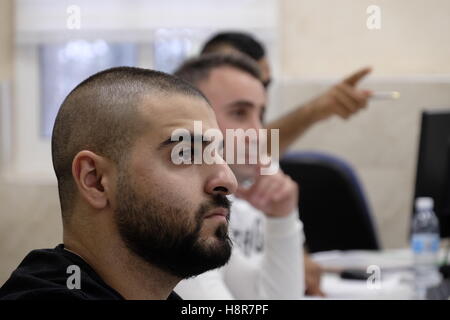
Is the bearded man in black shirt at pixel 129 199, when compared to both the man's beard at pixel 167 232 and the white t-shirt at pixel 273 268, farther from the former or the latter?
the white t-shirt at pixel 273 268

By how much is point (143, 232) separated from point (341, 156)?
209 centimetres

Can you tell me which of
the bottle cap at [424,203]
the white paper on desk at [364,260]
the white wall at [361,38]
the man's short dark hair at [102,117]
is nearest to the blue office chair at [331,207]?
the white paper on desk at [364,260]

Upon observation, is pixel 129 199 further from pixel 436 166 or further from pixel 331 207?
pixel 331 207

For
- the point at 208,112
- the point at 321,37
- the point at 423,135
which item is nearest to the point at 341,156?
the point at 321,37

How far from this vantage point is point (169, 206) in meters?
0.69

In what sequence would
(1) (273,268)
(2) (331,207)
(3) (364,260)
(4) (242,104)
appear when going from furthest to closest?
(2) (331,207), (3) (364,260), (1) (273,268), (4) (242,104)

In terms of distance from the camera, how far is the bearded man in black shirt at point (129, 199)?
0.69 meters

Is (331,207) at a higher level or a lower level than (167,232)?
lower

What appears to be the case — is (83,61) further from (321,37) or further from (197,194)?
(321,37)

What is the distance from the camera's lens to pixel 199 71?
147 cm

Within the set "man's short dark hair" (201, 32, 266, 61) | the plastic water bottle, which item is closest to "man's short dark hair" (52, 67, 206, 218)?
the plastic water bottle

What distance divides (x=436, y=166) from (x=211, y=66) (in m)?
0.73

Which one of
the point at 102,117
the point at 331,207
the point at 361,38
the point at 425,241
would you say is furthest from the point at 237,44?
the point at 102,117

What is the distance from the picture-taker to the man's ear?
2.29ft
